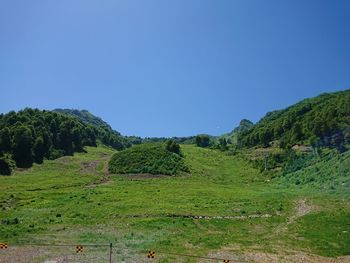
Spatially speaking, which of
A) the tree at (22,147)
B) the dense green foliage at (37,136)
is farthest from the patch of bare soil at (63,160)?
the tree at (22,147)

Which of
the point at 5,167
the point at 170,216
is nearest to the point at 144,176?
the point at 5,167

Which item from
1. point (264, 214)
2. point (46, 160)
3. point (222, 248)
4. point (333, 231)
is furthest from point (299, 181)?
A: point (46, 160)

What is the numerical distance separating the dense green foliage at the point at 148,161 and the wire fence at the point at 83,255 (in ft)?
205

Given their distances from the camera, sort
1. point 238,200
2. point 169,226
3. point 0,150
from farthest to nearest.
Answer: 1. point 0,150
2. point 238,200
3. point 169,226

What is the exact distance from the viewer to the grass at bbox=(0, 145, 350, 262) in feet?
128

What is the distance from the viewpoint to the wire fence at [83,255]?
3231 cm

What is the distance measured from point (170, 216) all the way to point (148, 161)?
5736cm

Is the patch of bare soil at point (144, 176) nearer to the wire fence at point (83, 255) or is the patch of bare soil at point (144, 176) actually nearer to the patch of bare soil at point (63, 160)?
the patch of bare soil at point (63, 160)

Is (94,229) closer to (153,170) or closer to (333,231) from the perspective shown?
(333,231)

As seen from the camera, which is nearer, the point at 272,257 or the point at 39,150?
the point at 272,257

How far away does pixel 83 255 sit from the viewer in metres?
33.5

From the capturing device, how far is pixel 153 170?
99375 millimetres

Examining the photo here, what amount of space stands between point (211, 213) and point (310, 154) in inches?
2048

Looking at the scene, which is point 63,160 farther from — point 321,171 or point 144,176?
point 321,171
